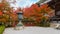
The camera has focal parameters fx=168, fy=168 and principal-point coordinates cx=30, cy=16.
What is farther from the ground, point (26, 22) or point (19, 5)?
point (19, 5)

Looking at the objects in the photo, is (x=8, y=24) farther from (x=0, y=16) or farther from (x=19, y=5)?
(x=19, y=5)

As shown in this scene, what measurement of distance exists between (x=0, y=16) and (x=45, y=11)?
5399mm

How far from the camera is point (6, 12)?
16.3m

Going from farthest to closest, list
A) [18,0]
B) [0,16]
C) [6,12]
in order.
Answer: [18,0] < [6,12] < [0,16]

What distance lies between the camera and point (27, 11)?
65.4ft

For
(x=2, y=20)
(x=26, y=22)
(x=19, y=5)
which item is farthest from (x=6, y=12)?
(x=19, y=5)

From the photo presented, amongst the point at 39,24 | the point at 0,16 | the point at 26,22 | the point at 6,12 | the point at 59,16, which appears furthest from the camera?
the point at 59,16

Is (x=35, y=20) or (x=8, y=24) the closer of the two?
(x=8, y=24)

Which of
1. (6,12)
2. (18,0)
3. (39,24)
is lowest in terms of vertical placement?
(39,24)

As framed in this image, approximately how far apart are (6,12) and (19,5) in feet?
26.0

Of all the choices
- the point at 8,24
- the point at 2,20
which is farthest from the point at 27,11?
the point at 2,20

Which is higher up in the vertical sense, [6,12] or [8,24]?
Result: [6,12]

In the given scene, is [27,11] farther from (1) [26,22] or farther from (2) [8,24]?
(2) [8,24]

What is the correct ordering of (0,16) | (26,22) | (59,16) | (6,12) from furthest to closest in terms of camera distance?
1. (59,16)
2. (26,22)
3. (6,12)
4. (0,16)
